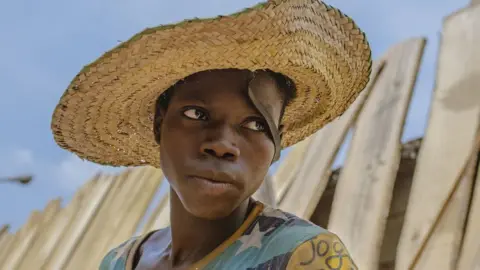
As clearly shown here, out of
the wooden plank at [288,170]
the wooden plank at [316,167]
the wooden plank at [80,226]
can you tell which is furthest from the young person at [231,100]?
the wooden plank at [80,226]

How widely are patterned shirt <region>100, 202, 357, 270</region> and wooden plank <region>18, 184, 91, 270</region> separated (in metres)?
2.56

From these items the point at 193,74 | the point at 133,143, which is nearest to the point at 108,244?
the point at 133,143

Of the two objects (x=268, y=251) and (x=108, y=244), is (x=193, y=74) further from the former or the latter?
(x=108, y=244)

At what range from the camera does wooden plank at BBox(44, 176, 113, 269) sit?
10.3 ft

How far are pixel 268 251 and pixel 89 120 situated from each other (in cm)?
40

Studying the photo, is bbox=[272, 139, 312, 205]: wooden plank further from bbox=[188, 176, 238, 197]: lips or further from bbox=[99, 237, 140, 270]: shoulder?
bbox=[188, 176, 238, 197]: lips

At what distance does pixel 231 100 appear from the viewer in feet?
2.89

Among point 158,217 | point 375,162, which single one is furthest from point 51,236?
point 375,162

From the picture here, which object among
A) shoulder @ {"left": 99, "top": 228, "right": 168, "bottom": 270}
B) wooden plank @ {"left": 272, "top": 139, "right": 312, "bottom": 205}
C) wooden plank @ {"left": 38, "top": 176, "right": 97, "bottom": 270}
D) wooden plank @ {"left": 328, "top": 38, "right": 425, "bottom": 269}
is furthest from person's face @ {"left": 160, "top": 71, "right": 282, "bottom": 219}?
wooden plank @ {"left": 38, "top": 176, "right": 97, "bottom": 270}

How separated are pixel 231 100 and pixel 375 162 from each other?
48.8 inches

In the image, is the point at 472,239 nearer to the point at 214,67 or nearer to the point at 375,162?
the point at 375,162

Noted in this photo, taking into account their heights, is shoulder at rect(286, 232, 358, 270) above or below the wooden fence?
below

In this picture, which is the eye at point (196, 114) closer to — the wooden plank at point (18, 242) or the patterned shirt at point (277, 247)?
the patterned shirt at point (277, 247)

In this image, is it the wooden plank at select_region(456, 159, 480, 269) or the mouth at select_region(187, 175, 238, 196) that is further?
the wooden plank at select_region(456, 159, 480, 269)
